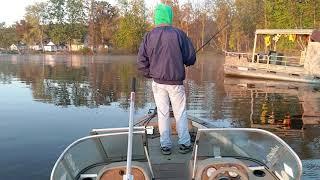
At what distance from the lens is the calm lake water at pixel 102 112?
9570 millimetres

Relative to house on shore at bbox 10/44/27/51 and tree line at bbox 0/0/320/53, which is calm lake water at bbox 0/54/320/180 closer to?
tree line at bbox 0/0/320/53

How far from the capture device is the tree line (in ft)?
170

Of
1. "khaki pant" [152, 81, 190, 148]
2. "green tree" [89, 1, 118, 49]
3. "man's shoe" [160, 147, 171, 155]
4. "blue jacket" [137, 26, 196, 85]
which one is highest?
"green tree" [89, 1, 118, 49]

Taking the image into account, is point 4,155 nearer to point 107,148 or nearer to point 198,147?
point 107,148

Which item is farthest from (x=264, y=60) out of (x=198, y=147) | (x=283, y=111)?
(x=198, y=147)

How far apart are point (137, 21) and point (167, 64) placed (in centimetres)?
8138

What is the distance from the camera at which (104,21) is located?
92250 mm

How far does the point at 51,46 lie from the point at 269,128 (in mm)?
94286

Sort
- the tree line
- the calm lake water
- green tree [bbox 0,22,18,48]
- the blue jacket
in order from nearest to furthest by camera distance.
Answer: the blue jacket < the calm lake water < the tree line < green tree [bbox 0,22,18,48]

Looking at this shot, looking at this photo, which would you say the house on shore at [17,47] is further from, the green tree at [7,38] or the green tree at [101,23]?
the green tree at [101,23]

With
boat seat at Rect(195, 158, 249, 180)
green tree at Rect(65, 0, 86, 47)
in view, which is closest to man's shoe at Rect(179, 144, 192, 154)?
boat seat at Rect(195, 158, 249, 180)

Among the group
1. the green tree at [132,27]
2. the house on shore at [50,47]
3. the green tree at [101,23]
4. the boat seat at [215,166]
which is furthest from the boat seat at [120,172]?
the house on shore at [50,47]

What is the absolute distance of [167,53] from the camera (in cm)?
553

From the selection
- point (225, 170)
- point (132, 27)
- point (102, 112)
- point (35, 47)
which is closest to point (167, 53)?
point (225, 170)
